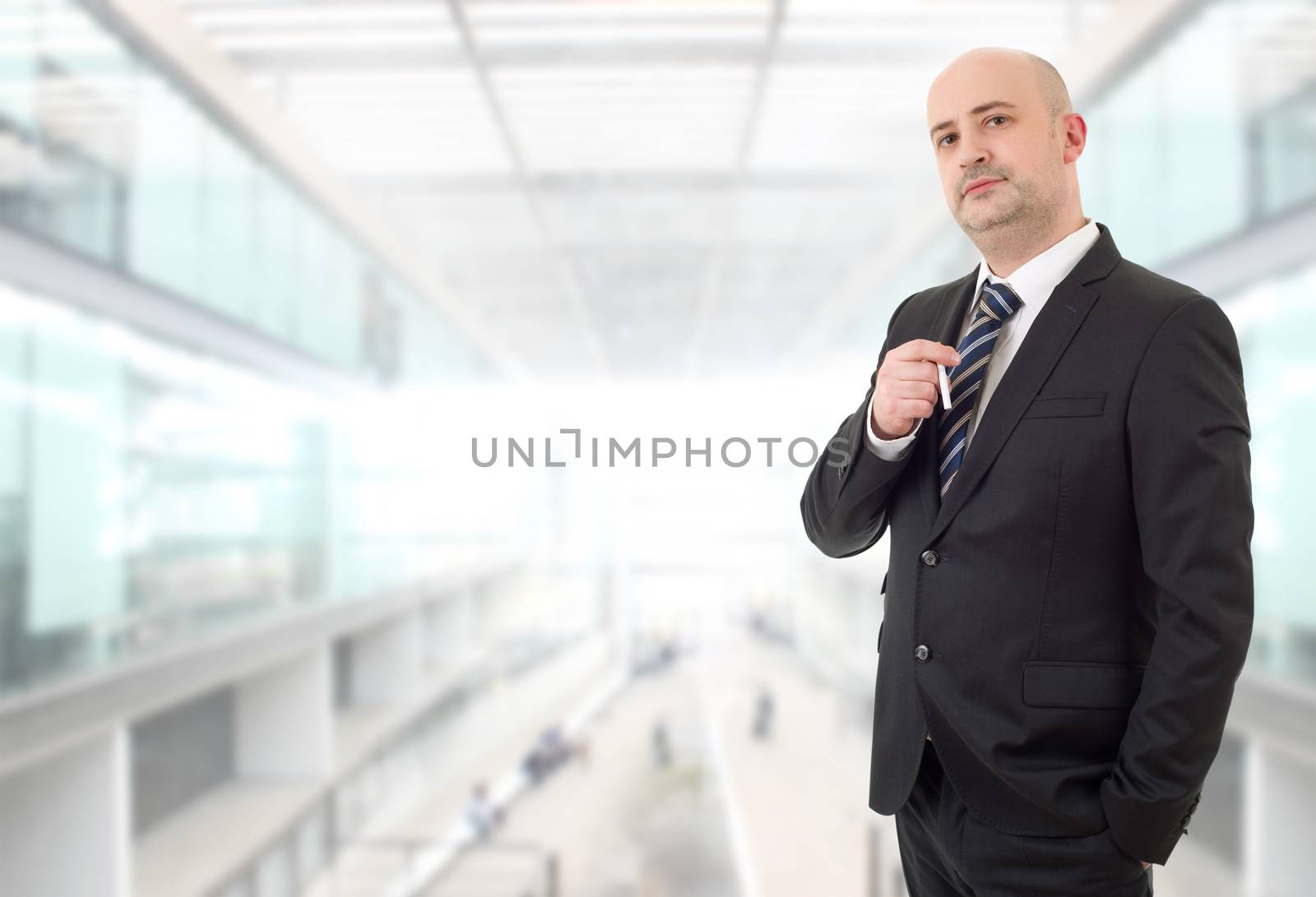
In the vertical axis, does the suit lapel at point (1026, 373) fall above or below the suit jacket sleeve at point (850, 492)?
above

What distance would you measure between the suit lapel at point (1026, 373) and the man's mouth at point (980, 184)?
6.4 inches

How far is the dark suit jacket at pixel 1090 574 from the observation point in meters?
1.08

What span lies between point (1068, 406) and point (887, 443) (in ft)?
0.77

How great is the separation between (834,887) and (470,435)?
6.93 ft

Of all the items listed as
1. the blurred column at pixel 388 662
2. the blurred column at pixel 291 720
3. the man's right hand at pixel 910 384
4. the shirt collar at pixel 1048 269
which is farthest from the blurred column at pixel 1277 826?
the blurred column at pixel 291 720

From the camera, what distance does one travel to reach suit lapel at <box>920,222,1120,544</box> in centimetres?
122

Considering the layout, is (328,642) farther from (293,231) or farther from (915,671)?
(915,671)

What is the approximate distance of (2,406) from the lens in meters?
3.44

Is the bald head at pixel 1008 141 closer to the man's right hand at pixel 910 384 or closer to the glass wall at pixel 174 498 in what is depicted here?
the man's right hand at pixel 910 384

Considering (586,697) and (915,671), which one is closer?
(915,671)

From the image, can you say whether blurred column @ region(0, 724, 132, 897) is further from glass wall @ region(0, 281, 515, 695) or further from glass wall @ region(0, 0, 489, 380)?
glass wall @ region(0, 0, 489, 380)

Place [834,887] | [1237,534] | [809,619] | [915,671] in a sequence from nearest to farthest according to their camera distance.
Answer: [1237,534]
[915,671]
[834,887]
[809,619]

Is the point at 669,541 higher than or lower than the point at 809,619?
higher

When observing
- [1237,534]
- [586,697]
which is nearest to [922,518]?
[1237,534]
